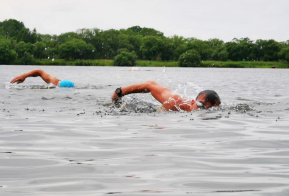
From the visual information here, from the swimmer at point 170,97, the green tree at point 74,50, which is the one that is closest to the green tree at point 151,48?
the green tree at point 74,50

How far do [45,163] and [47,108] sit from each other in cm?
603

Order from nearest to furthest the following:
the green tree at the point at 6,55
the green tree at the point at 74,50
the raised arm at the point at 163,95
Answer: the raised arm at the point at 163,95, the green tree at the point at 6,55, the green tree at the point at 74,50

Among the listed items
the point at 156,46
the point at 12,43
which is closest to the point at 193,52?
the point at 156,46

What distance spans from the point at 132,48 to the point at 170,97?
514 ft

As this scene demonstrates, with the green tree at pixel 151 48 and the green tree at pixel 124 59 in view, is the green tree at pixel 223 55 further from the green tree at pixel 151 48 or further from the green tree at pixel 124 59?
the green tree at pixel 124 59

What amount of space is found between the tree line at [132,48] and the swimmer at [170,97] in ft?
362

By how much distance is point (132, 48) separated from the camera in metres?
165

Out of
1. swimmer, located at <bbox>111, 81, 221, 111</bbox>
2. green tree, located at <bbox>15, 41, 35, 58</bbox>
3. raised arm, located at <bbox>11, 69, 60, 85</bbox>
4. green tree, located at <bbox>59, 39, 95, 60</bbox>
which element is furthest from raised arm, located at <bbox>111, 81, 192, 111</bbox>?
green tree, located at <bbox>59, 39, 95, 60</bbox>

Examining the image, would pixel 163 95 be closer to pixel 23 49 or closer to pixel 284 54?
pixel 284 54

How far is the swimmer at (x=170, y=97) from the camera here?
32.3ft

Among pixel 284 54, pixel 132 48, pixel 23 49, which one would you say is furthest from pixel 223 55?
pixel 23 49

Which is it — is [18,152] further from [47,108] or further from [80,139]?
[47,108]

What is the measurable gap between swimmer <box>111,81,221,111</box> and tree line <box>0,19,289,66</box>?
110477mm

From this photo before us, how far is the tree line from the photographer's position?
12612cm
